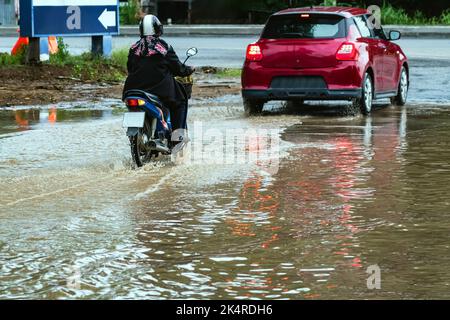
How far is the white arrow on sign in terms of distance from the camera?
Answer: 26.5 meters

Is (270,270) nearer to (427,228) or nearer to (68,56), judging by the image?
(427,228)

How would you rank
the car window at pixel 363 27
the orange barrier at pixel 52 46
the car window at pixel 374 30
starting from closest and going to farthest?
the car window at pixel 363 27
the car window at pixel 374 30
the orange barrier at pixel 52 46

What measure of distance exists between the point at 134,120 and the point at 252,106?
630cm

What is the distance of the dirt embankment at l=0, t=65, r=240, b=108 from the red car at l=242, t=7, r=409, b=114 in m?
3.79

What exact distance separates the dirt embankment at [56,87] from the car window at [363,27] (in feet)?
13.0

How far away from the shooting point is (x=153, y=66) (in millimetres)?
13094

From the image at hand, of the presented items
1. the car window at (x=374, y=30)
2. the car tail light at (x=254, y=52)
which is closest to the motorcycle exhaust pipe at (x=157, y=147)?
the car tail light at (x=254, y=52)

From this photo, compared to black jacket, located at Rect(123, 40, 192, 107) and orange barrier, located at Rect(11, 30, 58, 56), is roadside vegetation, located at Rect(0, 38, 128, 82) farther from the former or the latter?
black jacket, located at Rect(123, 40, 192, 107)

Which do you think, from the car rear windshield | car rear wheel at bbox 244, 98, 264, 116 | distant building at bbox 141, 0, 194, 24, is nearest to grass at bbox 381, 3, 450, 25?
distant building at bbox 141, 0, 194, 24

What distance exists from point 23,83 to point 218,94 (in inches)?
147

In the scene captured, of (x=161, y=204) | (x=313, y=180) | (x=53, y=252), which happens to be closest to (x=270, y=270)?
(x=53, y=252)

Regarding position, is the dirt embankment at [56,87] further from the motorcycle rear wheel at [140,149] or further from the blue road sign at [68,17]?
the motorcycle rear wheel at [140,149]

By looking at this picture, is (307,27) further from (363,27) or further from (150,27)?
(150,27)

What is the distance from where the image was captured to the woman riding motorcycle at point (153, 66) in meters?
13.1
